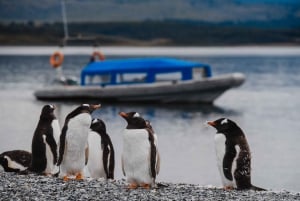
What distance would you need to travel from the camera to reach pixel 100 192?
1043 centimetres

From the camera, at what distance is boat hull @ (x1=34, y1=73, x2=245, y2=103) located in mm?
36844

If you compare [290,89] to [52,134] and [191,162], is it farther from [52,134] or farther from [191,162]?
[52,134]

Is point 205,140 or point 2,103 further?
point 2,103

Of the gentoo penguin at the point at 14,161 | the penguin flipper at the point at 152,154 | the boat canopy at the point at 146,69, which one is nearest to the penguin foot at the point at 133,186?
the penguin flipper at the point at 152,154

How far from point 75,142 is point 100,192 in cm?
117

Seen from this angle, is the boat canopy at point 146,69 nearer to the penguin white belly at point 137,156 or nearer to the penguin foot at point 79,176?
the penguin foot at point 79,176

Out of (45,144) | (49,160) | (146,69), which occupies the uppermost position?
(146,69)

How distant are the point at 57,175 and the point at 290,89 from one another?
46570 mm

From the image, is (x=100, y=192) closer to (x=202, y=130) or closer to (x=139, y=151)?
(x=139, y=151)

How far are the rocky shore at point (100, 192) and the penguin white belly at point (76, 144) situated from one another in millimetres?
309

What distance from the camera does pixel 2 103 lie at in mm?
42594

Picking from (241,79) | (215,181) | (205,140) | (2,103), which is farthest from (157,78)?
(215,181)

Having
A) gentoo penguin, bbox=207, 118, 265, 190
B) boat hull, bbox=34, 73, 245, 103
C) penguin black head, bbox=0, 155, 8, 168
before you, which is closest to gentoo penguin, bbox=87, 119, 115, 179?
penguin black head, bbox=0, 155, 8, 168

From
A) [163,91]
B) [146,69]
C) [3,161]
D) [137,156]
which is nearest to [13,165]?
[3,161]
